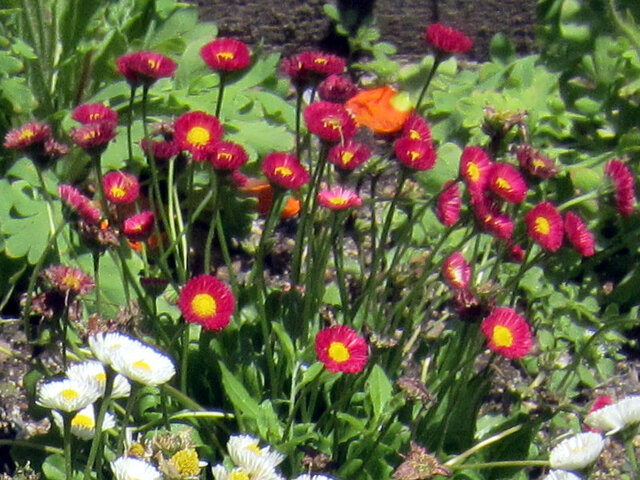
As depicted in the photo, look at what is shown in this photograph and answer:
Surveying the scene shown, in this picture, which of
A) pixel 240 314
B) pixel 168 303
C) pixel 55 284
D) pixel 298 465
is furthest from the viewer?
pixel 168 303

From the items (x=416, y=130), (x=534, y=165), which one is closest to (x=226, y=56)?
(x=416, y=130)

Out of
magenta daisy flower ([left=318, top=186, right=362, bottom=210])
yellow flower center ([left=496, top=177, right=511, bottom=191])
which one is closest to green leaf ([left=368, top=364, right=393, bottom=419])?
magenta daisy flower ([left=318, top=186, right=362, bottom=210])

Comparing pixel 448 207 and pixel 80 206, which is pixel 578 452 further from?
pixel 80 206

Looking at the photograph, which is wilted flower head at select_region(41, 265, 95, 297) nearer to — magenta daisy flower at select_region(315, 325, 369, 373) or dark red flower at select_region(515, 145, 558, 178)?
magenta daisy flower at select_region(315, 325, 369, 373)

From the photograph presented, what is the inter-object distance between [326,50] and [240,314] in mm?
1971

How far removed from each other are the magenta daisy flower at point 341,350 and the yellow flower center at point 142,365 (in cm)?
29

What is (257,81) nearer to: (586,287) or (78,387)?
(586,287)

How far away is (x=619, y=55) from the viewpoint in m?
3.29

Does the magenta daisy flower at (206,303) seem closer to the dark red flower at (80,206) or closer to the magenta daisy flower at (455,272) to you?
the dark red flower at (80,206)

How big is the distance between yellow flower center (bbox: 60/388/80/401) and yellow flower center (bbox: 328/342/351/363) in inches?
16.2

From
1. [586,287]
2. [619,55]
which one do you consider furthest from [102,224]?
[619,55]

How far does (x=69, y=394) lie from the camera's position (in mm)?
1918

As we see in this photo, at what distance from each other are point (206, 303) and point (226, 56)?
50 centimetres

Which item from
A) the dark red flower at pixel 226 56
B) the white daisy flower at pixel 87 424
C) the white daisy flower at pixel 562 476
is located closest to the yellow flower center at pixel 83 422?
the white daisy flower at pixel 87 424
